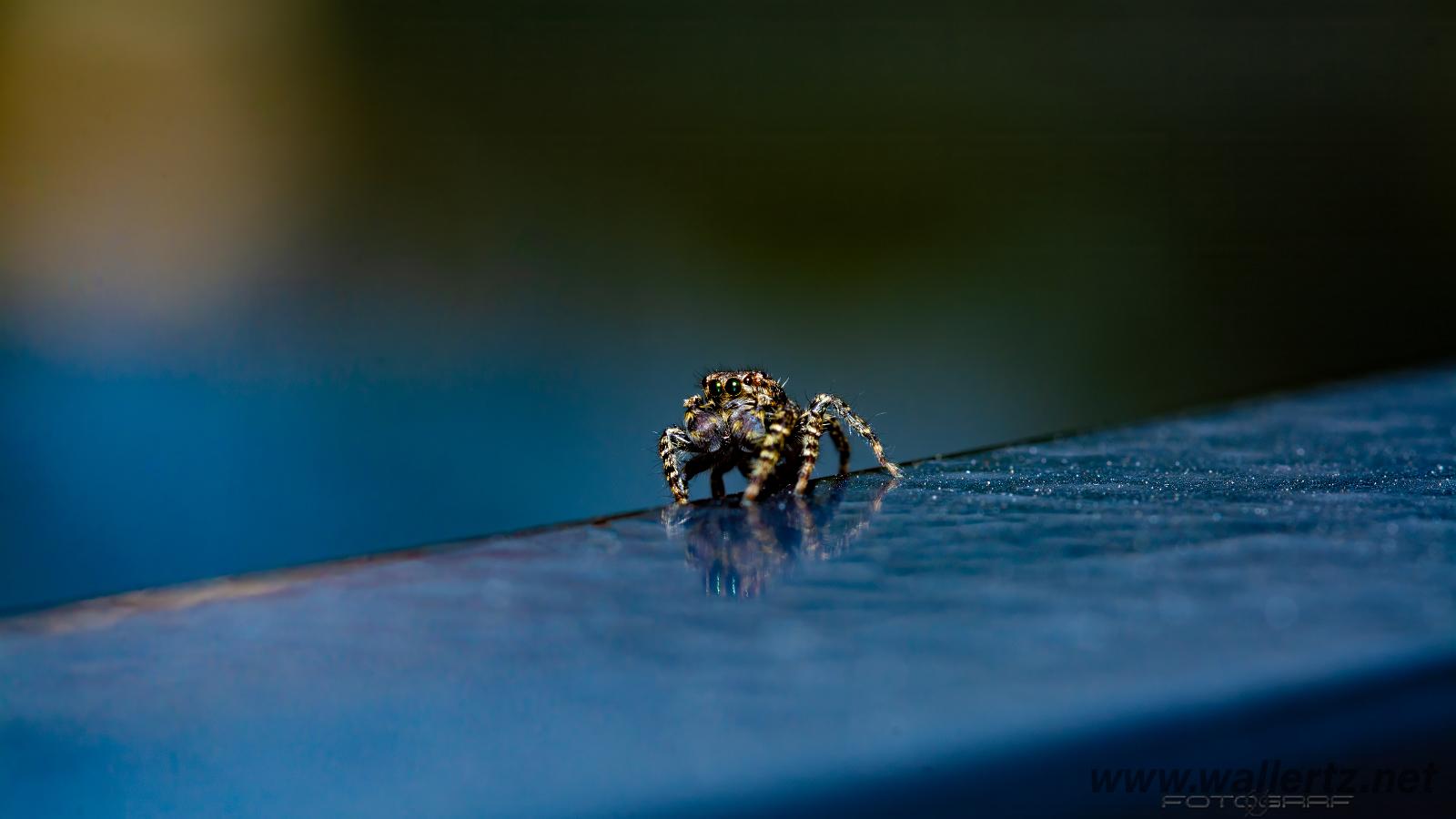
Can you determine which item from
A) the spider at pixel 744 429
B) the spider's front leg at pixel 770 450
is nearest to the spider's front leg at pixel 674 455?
the spider at pixel 744 429

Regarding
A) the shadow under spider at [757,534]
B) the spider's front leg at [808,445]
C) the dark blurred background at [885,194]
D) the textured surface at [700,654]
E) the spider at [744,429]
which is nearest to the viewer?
the textured surface at [700,654]

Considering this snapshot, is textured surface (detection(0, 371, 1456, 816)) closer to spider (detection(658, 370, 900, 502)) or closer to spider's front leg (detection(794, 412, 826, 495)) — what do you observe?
spider's front leg (detection(794, 412, 826, 495))

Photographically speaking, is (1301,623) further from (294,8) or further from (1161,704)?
(294,8)

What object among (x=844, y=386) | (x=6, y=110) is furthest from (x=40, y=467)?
(x=844, y=386)

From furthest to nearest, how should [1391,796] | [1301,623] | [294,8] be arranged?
[294,8] → [1301,623] → [1391,796]

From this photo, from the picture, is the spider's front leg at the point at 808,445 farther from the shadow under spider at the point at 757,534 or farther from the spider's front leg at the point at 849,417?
the shadow under spider at the point at 757,534

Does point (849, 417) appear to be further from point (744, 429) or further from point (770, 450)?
point (770, 450)

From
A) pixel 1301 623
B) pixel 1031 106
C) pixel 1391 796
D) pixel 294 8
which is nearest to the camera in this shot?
pixel 1391 796

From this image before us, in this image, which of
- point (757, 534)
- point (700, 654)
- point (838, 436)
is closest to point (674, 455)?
point (838, 436)
